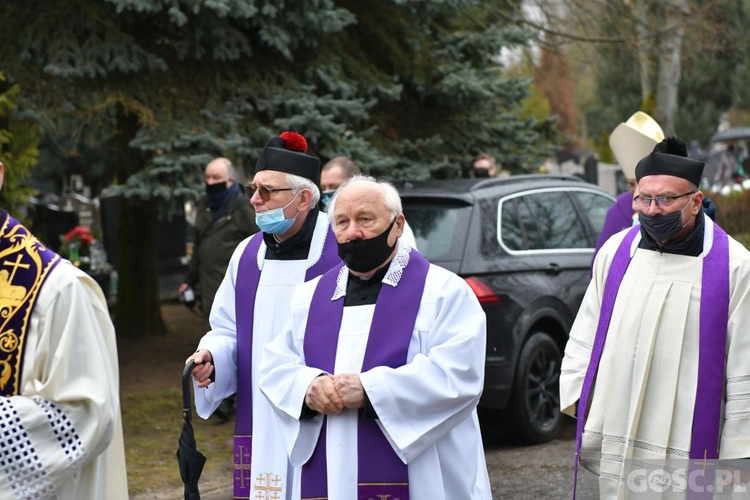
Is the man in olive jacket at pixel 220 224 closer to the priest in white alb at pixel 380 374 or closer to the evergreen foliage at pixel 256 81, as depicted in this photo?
the evergreen foliage at pixel 256 81

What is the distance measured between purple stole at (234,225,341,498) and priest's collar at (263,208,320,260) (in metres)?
0.07

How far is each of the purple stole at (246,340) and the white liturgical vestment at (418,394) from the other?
0.70m

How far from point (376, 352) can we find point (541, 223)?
5.07 m

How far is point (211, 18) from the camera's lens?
992 cm

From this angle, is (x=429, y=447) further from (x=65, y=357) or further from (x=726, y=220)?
(x=726, y=220)

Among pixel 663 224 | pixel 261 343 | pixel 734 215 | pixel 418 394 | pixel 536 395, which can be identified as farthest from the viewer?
pixel 734 215

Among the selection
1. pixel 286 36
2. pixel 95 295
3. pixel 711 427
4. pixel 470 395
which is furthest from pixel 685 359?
pixel 286 36

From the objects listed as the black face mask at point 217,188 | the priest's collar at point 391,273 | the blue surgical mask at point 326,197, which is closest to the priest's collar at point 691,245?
the priest's collar at point 391,273

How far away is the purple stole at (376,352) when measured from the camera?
407 centimetres

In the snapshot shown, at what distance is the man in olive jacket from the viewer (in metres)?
8.65

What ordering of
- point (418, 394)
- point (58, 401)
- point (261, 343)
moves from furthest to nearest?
point (261, 343), point (418, 394), point (58, 401)

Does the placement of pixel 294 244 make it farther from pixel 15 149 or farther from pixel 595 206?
pixel 595 206

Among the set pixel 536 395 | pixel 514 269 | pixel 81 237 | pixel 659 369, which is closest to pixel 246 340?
pixel 659 369

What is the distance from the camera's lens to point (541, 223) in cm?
899
